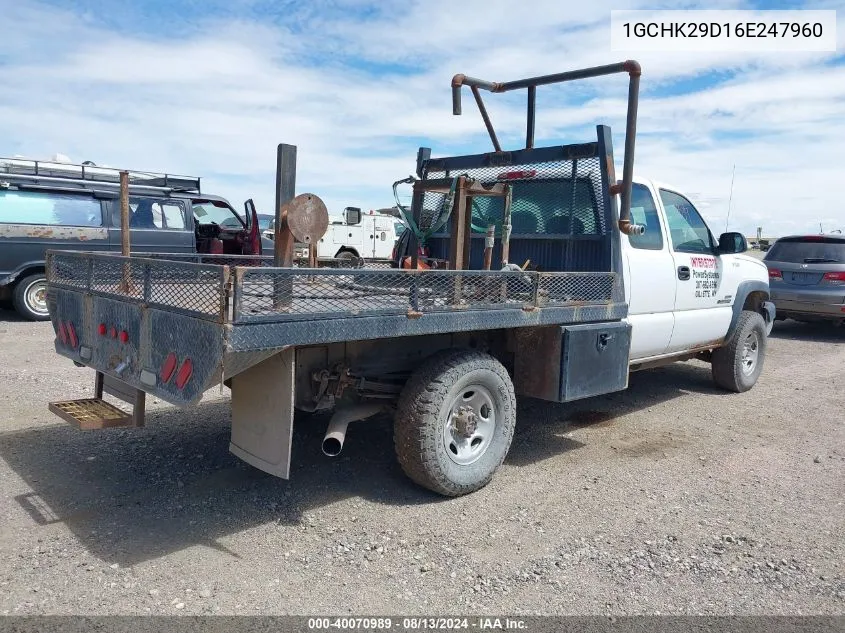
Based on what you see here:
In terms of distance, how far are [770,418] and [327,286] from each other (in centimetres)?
463

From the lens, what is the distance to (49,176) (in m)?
10.4

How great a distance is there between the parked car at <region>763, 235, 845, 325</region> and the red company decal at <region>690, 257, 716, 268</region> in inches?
218

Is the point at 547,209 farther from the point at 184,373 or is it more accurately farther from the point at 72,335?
the point at 72,335

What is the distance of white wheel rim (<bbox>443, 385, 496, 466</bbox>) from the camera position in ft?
13.4

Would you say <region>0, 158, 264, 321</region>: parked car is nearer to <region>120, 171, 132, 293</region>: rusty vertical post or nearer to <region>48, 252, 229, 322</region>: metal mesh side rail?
<region>48, 252, 229, 322</region>: metal mesh side rail

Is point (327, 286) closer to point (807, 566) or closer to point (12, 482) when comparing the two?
point (12, 482)

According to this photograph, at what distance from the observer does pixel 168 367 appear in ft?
11.0

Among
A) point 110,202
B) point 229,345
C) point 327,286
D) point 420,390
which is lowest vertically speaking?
point 420,390

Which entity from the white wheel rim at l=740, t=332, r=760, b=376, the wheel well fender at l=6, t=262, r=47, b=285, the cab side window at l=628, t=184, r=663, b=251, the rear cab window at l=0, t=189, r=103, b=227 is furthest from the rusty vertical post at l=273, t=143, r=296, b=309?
the rear cab window at l=0, t=189, r=103, b=227

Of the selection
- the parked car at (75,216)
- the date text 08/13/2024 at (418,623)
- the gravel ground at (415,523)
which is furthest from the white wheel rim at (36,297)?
the date text 08/13/2024 at (418,623)

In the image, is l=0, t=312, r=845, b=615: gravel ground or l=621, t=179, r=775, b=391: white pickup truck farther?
l=621, t=179, r=775, b=391: white pickup truck

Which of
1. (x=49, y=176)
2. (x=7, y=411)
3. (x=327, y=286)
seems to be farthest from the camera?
(x=49, y=176)

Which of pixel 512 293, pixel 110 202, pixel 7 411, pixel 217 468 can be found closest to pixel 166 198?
pixel 110 202

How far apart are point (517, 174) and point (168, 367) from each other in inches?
126
